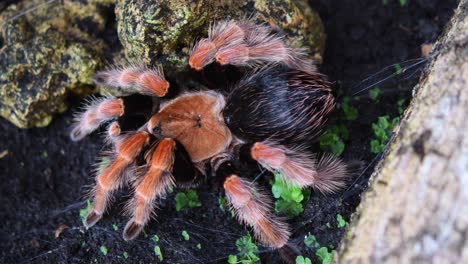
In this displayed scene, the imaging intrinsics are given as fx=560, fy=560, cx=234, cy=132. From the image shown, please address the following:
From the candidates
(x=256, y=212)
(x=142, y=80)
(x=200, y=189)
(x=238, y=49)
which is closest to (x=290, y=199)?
(x=256, y=212)

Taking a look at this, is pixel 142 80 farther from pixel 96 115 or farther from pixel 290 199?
pixel 290 199

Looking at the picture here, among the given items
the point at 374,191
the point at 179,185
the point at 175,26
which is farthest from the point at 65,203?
the point at 374,191

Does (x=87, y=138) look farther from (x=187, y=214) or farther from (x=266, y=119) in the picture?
(x=266, y=119)

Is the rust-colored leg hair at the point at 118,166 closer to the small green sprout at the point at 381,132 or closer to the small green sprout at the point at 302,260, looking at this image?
the small green sprout at the point at 302,260

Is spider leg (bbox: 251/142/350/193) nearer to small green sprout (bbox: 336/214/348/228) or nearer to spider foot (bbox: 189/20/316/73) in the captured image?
small green sprout (bbox: 336/214/348/228)

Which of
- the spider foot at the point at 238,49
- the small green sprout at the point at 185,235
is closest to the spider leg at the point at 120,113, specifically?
the spider foot at the point at 238,49

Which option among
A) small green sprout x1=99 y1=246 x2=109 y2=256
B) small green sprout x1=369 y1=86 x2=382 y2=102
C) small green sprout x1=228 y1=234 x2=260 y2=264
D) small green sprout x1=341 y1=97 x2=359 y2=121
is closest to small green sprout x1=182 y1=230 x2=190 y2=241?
small green sprout x1=228 y1=234 x2=260 y2=264

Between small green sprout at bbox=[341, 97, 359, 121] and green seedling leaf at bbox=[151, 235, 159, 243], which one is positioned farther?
small green sprout at bbox=[341, 97, 359, 121]

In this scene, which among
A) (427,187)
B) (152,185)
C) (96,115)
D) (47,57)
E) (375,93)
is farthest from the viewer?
(47,57)
